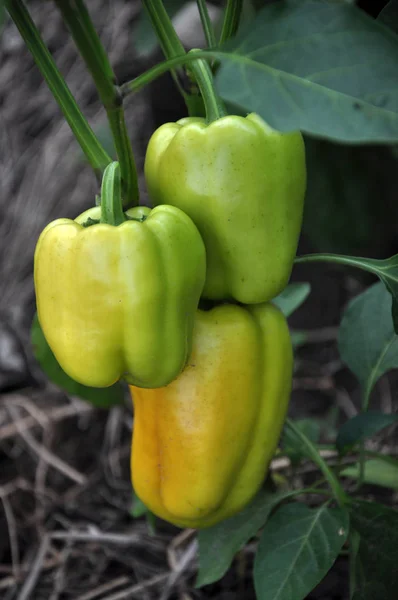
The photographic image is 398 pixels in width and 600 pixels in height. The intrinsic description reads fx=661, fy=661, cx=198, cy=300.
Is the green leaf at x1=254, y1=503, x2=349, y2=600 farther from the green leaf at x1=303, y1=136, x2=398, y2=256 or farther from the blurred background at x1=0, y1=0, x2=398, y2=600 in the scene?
the green leaf at x1=303, y1=136, x2=398, y2=256

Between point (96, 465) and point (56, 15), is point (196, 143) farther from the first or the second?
point (56, 15)

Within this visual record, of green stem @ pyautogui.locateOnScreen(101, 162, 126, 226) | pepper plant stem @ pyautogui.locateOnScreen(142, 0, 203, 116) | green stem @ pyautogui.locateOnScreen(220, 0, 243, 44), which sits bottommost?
green stem @ pyautogui.locateOnScreen(101, 162, 126, 226)

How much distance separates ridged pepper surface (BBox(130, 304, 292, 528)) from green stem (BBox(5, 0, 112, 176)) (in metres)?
0.19

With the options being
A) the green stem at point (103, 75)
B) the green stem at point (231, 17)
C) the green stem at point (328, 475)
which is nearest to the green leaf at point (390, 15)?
the green stem at point (231, 17)

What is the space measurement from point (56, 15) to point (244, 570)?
4.82 ft

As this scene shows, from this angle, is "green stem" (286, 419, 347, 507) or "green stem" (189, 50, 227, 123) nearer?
"green stem" (189, 50, 227, 123)

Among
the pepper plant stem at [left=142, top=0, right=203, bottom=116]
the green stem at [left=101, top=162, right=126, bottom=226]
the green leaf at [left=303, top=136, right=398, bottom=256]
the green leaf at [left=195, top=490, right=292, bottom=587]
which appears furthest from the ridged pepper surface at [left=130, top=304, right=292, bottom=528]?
the green leaf at [left=303, top=136, right=398, bottom=256]

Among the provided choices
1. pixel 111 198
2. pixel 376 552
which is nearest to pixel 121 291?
pixel 111 198

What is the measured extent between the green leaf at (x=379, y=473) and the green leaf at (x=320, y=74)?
1.80ft

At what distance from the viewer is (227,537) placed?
0.79 m

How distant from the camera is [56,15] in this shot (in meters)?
1.77

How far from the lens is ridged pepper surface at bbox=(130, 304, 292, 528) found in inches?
26.3

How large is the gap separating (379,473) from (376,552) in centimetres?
22

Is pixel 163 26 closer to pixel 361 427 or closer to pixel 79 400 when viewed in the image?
pixel 361 427
